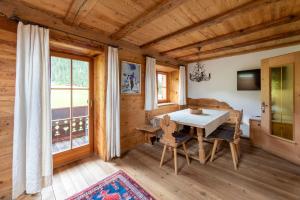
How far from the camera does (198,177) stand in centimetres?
215

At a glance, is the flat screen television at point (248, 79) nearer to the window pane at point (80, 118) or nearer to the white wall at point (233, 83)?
the white wall at point (233, 83)

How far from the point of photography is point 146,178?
2.14 metres

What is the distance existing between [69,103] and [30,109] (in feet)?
2.64

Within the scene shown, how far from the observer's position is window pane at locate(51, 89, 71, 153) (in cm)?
244

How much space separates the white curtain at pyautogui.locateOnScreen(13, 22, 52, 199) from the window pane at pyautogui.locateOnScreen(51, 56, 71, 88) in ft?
1.78

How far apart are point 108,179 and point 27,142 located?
118 centimetres

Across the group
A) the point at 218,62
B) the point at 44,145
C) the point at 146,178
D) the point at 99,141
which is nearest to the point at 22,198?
the point at 44,145

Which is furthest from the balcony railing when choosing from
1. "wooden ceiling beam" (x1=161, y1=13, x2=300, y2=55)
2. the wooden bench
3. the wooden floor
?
"wooden ceiling beam" (x1=161, y1=13, x2=300, y2=55)

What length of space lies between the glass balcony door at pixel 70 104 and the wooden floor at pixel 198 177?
424mm

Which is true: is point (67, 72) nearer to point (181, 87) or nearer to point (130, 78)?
point (130, 78)

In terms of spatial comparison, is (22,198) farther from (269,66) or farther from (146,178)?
(269,66)

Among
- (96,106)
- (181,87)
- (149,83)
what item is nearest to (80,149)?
(96,106)

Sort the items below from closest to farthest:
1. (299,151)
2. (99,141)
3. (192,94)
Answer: (299,151) < (99,141) < (192,94)

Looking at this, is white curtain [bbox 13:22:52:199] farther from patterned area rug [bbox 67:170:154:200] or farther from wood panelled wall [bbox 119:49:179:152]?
wood panelled wall [bbox 119:49:179:152]
